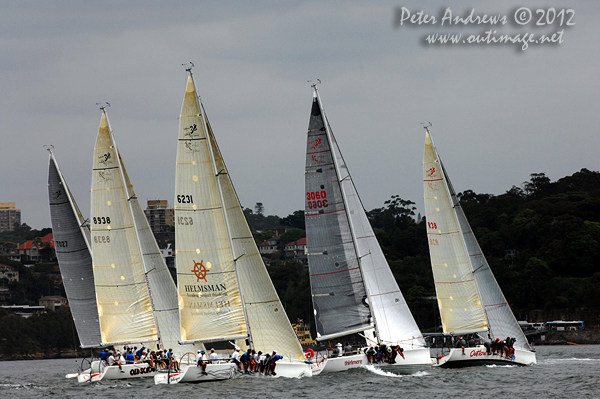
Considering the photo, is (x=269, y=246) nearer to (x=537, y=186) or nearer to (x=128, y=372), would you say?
(x=537, y=186)

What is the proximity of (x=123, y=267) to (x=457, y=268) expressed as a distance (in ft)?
49.8

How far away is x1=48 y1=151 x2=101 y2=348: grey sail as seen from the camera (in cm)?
4284

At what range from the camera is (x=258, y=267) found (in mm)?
34156

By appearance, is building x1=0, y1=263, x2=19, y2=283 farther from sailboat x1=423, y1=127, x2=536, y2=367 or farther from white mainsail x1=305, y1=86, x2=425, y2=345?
white mainsail x1=305, y1=86, x2=425, y2=345

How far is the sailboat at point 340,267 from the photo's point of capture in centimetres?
3506

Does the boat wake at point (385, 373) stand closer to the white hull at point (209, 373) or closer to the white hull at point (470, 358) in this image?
the white hull at point (470, 358)

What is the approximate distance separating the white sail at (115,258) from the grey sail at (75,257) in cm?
335

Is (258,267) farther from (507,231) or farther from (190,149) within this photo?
(507,231)

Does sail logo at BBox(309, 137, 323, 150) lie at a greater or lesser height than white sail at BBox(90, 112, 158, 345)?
greater

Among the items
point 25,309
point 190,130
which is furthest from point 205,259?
point 25,309

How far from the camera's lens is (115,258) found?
40062 mm

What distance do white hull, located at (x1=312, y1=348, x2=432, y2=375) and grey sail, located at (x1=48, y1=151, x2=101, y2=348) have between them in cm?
1426

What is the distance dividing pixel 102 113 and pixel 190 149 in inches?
336

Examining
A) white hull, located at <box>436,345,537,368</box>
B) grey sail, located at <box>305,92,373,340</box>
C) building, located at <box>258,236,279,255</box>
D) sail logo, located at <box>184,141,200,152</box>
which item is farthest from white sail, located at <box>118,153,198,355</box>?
building, located at <box>258,236,279,255</box>
